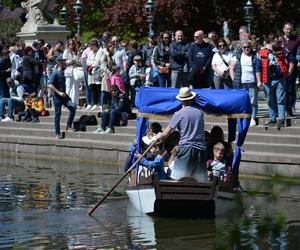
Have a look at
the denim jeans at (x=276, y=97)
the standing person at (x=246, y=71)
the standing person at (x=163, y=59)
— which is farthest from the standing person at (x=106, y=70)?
the denim jeans at (x=276, y=97)

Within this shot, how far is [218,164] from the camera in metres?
15.2

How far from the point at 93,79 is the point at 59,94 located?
6.26 ft

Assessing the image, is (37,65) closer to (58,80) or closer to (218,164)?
(58,80)

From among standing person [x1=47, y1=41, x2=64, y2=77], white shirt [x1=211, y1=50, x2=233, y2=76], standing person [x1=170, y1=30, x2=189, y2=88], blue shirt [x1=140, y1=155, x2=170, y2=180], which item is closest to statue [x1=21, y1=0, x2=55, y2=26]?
standing person [x1=47, y1=41, x2=64, y2=77]

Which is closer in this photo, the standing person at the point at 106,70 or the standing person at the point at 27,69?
the standing person at the point at 106,70

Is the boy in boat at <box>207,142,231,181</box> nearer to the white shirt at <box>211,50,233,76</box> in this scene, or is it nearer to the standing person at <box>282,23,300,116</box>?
the standing person at <box>282,23,300,116</box>

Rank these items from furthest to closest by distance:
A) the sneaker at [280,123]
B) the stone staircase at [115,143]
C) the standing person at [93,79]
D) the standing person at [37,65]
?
the standing person at [37,65] < the standing person at [93,79] < the sneaker at [280,123] < the stone staircase at [115,143]

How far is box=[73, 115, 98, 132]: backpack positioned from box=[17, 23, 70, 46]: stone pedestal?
8.36m

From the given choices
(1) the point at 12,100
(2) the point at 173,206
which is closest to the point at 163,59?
(1) the point at 12,100

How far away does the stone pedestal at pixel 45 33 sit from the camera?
33031mm

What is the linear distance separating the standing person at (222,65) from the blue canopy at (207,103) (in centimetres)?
595

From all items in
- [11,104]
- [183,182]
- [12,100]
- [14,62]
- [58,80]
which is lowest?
[183,182]

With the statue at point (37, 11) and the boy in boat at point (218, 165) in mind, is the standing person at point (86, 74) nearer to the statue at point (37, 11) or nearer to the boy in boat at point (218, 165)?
the statue at point (37, 11)

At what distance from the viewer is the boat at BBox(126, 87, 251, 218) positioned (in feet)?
46.5
